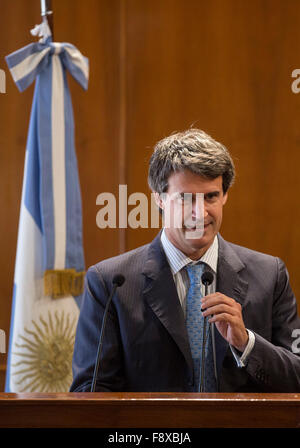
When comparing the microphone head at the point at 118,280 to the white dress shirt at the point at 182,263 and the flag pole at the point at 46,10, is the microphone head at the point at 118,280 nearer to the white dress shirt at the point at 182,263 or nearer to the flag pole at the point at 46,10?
the white dress shirt at the point at 182,263

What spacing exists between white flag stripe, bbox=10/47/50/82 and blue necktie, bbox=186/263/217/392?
148 cm

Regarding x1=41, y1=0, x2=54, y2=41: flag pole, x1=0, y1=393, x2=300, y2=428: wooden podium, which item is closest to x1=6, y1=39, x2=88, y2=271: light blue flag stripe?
x1=41, y1=0, x2=54, y2=41: flag pole

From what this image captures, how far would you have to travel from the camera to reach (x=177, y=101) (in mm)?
3404

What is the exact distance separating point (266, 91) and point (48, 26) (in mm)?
1278

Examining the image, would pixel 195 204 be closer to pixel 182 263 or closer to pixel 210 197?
pixel 210 197

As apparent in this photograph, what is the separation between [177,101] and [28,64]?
0.93 meters

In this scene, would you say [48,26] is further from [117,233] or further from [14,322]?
[14,322]

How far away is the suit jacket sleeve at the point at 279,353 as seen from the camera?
1.71 metres

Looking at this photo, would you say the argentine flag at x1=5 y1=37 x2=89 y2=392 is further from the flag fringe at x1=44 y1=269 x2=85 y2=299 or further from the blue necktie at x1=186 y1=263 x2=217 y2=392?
the blue necktie at x1=186 y1=263 x2=217 y2=392

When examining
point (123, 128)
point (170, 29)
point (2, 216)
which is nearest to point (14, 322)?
Result: point (2, 216)

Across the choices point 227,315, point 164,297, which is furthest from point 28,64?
point 227,315

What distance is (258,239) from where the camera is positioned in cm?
339

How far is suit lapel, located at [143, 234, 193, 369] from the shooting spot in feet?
→ 5.95

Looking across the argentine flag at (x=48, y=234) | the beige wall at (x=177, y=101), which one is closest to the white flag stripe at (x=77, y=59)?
the argentine flag at (x=48, y=234)
